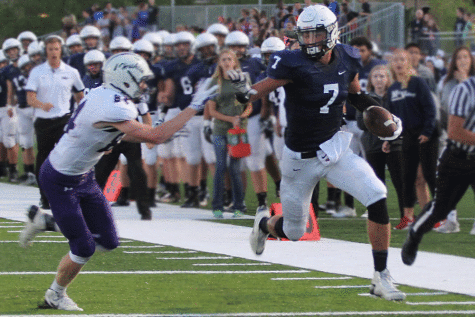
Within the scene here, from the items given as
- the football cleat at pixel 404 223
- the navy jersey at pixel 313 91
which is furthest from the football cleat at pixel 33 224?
the football cleat at pixel 404 223

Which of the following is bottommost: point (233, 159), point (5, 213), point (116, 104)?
point (5, 213)

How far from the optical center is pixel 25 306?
5.70 m

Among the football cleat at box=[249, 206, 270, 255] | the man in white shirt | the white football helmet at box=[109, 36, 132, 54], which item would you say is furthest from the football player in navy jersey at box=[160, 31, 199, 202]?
the football cleat at box=[249, 206, 270, 255]

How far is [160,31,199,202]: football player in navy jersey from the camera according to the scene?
36.8 feet

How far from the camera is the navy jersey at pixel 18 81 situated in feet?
46.4

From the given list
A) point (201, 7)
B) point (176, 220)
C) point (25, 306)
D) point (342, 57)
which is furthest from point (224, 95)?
point (201, 7)

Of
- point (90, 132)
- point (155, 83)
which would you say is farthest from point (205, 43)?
point (90, 132)

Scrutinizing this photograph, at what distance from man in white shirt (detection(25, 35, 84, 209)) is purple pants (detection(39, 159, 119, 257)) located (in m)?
4.93

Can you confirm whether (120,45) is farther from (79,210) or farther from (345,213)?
(79,210)

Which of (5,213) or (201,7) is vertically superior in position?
(201,7)

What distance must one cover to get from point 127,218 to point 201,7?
13.1m

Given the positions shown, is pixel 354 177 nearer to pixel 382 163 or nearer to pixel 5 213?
pixel 382 163

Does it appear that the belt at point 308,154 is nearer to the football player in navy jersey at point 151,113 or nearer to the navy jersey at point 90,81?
the navy jersey at point 90,81

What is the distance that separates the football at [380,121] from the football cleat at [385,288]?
979mm
